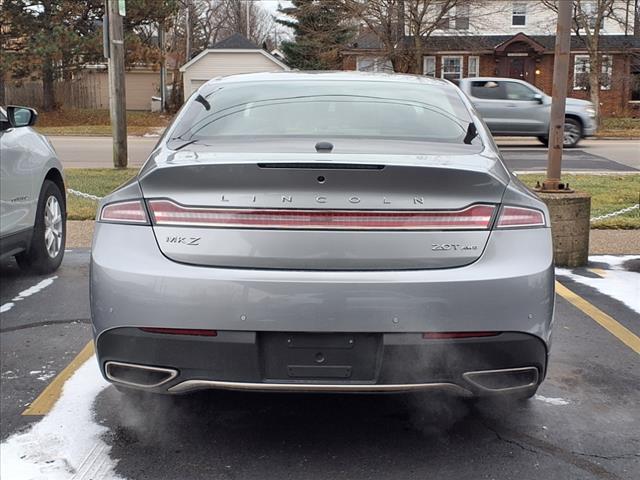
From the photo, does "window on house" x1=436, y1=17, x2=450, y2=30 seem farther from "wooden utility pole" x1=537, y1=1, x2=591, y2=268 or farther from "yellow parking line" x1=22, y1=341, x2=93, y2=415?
"yellow parking line" x1=22, y1=341, x2=93, y2=415

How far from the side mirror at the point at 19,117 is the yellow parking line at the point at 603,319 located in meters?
4.19

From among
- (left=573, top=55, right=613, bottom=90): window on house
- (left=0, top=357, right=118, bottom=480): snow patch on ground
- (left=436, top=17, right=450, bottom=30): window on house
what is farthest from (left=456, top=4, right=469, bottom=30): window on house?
(left=0, top=357, right=118, bottom=480): snow patch on ground

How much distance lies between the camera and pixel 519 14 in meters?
38.0

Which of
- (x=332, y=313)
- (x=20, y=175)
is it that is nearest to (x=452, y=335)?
(x=332, y=313)

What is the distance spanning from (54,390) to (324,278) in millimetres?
1842

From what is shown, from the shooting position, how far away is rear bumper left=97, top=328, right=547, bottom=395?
112 inches

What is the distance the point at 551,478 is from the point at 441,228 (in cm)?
109

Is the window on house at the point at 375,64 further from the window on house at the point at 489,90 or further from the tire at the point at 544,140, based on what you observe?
the tire at the point at 544,140

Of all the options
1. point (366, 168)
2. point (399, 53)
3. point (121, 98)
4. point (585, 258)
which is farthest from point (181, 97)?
point (366, 168)

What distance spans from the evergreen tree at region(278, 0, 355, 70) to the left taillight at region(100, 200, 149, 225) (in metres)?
28.9

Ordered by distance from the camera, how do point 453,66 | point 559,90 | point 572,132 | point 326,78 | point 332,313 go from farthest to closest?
1. point 453,66
2. point 572,132
3. point 559,90
4. point 326,78
5. point 332,313

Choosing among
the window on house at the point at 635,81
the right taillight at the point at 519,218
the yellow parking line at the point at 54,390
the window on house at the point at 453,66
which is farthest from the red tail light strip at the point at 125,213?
the window on house at the point at 635,81

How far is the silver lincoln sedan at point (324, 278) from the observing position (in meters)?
2.81

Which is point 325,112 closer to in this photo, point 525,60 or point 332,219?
point 332,219
